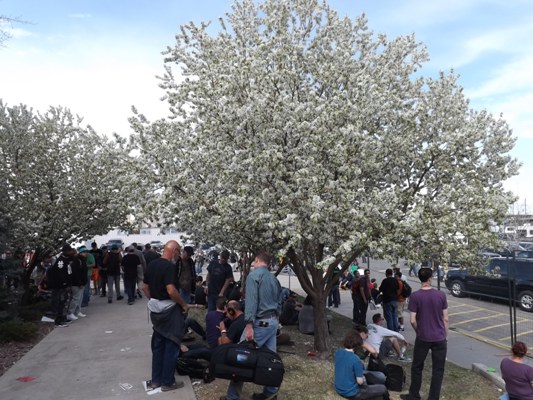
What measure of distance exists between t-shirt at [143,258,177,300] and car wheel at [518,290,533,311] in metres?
13.3

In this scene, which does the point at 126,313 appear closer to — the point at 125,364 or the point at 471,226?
the point at 125,364

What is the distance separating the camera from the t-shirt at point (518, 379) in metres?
5.50

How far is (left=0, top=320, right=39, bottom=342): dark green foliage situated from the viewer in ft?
27.9

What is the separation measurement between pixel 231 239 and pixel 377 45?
17.5 feet

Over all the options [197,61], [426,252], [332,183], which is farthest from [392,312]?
[197,61]

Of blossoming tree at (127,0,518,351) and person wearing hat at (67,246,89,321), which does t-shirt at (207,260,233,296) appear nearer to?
blossoming tree at (127,0,518,351)

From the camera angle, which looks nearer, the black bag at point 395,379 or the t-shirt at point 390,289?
the black bag at point 395,379

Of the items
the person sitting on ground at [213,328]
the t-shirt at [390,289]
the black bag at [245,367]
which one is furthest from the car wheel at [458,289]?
the black bag at [245,367]

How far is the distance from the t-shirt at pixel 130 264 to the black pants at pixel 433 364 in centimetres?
894

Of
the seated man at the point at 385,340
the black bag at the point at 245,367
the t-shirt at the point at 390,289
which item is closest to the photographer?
the black bag at the point at 245,367

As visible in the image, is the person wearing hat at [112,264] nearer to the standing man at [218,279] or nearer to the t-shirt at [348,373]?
the standing man at [218,279]

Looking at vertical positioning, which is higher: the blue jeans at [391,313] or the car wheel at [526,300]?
the blue jeans at [391,313]

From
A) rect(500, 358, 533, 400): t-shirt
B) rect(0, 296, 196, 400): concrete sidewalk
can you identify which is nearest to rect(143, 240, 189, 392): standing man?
rect(0, 296, 196, 400): concrete sidewalk

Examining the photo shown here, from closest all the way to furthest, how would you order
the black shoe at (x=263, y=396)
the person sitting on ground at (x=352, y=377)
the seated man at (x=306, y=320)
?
the black shoe at (x=263, y=396)
the person sitting on ground at (x=352, y=377)
the seated man at (x=306, y=320)
